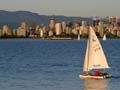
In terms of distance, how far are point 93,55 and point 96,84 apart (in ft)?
17.1

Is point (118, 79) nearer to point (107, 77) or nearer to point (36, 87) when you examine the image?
point (107, 77)

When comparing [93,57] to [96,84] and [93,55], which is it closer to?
[93,55]

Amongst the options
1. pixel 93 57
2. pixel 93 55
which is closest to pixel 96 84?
pixel 93 57

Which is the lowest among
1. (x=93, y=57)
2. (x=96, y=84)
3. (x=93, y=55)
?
(x=96, y=84)

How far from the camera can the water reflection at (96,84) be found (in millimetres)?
48144

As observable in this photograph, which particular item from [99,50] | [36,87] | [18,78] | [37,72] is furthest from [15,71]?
[36,87]

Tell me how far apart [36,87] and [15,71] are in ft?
59.0

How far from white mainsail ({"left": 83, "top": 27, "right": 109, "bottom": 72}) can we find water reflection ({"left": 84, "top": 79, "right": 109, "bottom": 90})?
2.06m

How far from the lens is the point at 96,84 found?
50.9m

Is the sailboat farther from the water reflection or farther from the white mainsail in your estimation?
the water reflection

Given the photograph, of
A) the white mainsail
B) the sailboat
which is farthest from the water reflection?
the white mainsail

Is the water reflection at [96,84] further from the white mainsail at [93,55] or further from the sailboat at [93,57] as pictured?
the white mainsail at [93,55]

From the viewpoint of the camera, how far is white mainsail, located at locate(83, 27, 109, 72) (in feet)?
181

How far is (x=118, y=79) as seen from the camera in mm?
55344
